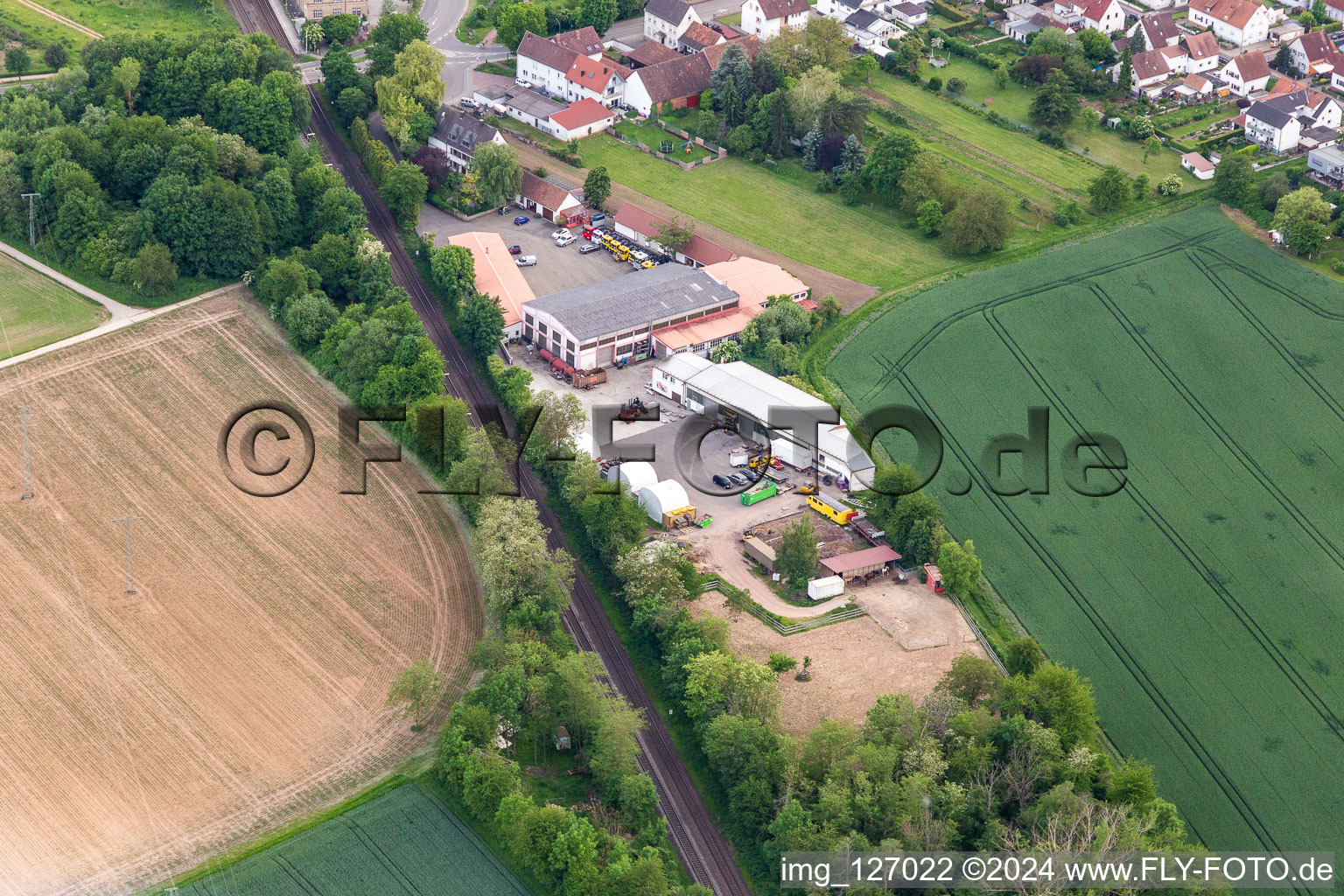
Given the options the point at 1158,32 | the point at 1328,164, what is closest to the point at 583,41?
the point at 1158,32

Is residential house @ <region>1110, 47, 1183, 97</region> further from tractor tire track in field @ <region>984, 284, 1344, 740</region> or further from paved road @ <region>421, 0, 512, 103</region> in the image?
paved road @ <region>421, 0, 512, 103</region>

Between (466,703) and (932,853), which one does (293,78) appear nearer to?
(466,703)

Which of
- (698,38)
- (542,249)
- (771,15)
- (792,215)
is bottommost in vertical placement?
(542,249)

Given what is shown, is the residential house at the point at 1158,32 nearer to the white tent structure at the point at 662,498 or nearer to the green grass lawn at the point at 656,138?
the green grass lawn at the point at 656,138

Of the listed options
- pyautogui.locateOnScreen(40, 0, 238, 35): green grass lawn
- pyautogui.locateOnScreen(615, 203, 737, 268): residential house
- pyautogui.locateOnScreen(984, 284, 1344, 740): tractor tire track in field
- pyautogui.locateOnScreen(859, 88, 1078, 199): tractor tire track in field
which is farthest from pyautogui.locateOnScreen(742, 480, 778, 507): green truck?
pyautogui.locateOnScreen(40, 0, 238, 35): green grass lawn

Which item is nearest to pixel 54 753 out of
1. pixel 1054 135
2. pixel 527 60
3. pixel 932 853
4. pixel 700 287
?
pixel 932 853

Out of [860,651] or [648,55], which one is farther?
[648,55]

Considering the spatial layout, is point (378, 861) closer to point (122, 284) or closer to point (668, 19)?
point (122, 284)
